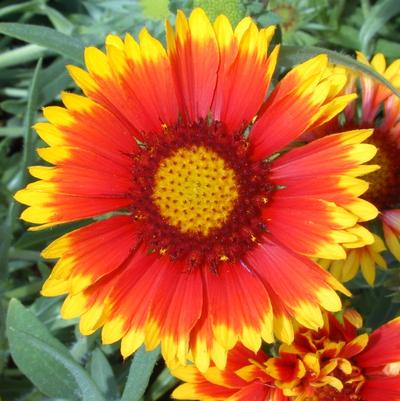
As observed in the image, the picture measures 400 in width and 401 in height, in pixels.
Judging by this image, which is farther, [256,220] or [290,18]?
[290,18]

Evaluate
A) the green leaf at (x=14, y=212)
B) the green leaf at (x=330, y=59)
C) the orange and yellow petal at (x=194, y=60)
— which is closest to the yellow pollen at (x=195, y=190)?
the orange and yellow petal at (x=194, y=60)

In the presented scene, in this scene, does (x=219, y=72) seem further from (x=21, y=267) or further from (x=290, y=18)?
(x=21, y=267)

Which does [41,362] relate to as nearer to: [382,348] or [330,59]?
[382,348]

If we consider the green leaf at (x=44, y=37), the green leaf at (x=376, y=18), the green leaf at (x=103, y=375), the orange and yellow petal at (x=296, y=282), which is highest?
the green leaf at (x=44, y=37)

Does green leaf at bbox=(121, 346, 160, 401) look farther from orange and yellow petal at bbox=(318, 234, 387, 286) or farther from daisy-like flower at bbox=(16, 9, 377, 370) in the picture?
orange and yellow petal at bbox=(318, 234, 387, 286)

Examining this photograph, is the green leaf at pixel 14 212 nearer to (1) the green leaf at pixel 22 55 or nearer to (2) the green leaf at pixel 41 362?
(2) the green leaf at pixel 41 362

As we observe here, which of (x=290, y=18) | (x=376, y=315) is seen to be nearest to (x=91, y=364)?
(x=376, y=315)
